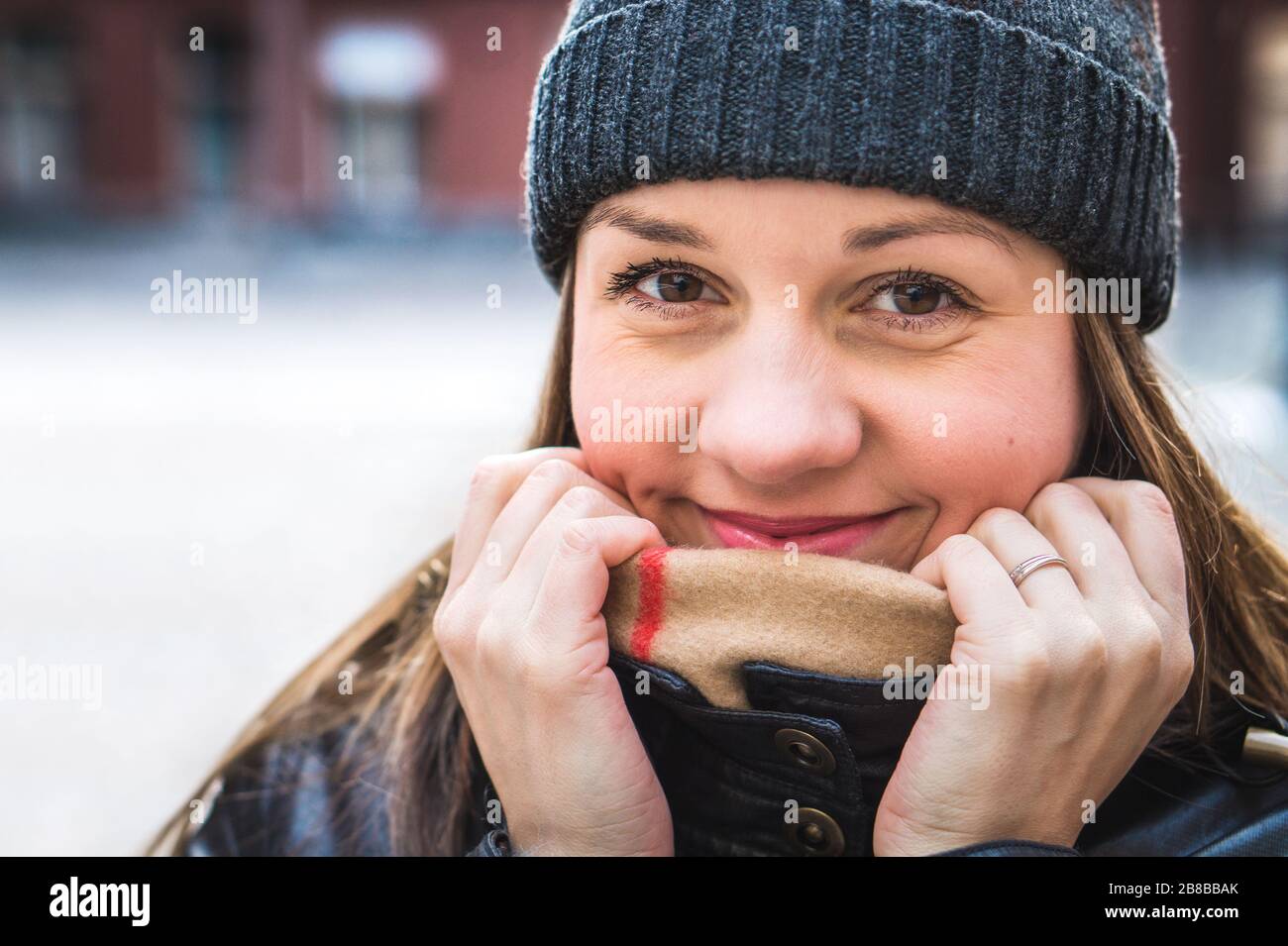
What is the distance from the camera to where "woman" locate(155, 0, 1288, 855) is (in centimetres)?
141

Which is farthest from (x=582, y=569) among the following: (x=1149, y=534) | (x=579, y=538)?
(x=1149, y=534)

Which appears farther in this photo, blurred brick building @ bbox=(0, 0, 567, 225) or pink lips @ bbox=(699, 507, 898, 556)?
blurred brick building @ bbox=(0, 0, 567, 225)

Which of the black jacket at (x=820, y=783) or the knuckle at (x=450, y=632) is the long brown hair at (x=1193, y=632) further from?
the knuckle at (x=450, y=632)

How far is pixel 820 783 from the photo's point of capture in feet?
4.81

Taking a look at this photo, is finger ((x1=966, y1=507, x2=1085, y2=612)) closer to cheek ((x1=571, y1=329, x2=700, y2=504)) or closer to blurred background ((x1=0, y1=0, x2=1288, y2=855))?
cheek ((x1=571, y1=329, x2=700, y2=504))

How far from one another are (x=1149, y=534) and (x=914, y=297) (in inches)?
16.8

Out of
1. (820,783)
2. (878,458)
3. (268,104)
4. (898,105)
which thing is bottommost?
(820,783)

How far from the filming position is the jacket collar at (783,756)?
56.6 inches

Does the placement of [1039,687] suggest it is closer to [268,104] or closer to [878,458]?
[878,458]

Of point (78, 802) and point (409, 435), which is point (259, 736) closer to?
point (78, 802)

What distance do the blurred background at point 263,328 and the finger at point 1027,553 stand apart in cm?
52

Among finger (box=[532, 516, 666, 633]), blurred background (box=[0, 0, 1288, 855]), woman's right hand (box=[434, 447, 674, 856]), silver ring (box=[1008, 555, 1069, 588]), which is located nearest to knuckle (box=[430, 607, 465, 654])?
woman's right hand (box=[434, 447, 674, 856])

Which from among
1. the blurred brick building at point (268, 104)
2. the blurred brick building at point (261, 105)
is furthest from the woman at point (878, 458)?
the blurred brick building at point (261, 105)

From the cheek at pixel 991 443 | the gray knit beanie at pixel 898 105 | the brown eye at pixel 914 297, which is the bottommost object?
the cheek at pixel 991 443
